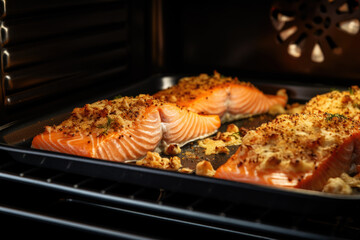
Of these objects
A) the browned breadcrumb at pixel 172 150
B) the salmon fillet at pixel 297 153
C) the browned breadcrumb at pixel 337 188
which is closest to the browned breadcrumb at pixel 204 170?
the salmon fillet at pixel 297 153

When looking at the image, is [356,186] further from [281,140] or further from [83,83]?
[83,83]

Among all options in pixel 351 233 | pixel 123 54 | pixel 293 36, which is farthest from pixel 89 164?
pixel 293 36

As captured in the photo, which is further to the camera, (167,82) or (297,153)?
(167,82)

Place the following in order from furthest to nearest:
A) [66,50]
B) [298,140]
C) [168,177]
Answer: [66,50]
[298,140]
[168,177]

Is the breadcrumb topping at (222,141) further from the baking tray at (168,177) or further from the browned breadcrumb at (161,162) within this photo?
the browned breadcrumb at (161,162)

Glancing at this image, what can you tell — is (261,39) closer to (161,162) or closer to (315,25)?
(315,25)

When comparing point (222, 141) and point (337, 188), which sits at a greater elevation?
point (337, 188)

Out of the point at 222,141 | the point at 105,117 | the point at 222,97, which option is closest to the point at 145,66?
the point at 222,97

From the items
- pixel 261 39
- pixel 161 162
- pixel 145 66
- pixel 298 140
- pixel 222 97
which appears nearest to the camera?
pixel 298 140
